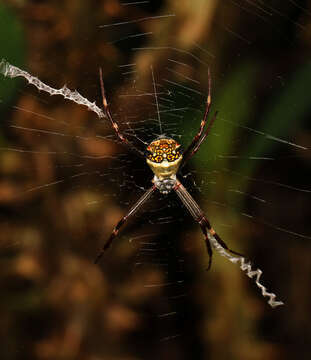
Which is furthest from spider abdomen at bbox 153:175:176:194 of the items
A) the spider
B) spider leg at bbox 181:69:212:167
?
spider leg at bbox 181:69:212:167

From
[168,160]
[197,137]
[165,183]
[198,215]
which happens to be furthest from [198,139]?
[198,215]

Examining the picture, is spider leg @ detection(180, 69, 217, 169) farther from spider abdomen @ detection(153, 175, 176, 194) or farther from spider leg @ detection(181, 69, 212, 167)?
spider abdomen @ detection(153, 175, 176, 194)

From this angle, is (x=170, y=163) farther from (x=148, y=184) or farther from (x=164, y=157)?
(x=148, y=184)

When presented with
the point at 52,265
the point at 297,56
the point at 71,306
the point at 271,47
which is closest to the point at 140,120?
the point at 271,47

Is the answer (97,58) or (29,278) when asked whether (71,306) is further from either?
(97,58)

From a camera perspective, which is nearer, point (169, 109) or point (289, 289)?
point (169, 109)

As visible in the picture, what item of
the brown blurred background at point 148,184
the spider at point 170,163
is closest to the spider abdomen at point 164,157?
the spider at point 170,163

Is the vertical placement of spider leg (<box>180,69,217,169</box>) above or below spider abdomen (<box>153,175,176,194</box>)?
Result: above
